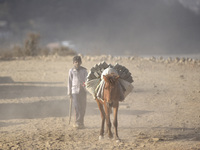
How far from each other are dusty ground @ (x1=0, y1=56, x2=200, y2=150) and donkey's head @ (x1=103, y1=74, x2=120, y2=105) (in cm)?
95

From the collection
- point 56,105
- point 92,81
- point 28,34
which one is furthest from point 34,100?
point 28,34

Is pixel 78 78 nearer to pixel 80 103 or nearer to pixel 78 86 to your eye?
pixel 78 86

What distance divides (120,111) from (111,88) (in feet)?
11.3

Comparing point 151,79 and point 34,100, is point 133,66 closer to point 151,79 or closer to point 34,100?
point 151,79

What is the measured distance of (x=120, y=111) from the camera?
29.7 feet

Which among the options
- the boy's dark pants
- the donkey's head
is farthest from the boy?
the donkey's head

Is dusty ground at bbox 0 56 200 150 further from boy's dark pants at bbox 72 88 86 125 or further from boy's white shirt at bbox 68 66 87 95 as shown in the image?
boy's white shirt at bbox 68 66 87 95

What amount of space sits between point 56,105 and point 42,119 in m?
1.72

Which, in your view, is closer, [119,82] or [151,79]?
[119,82]

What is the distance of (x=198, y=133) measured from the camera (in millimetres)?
6734

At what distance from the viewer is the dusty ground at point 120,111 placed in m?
6.11

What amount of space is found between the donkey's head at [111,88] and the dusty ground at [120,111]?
0.95 metres

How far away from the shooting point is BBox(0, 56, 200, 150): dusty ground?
611cm

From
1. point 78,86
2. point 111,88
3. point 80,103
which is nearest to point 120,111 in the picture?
point 80,103
